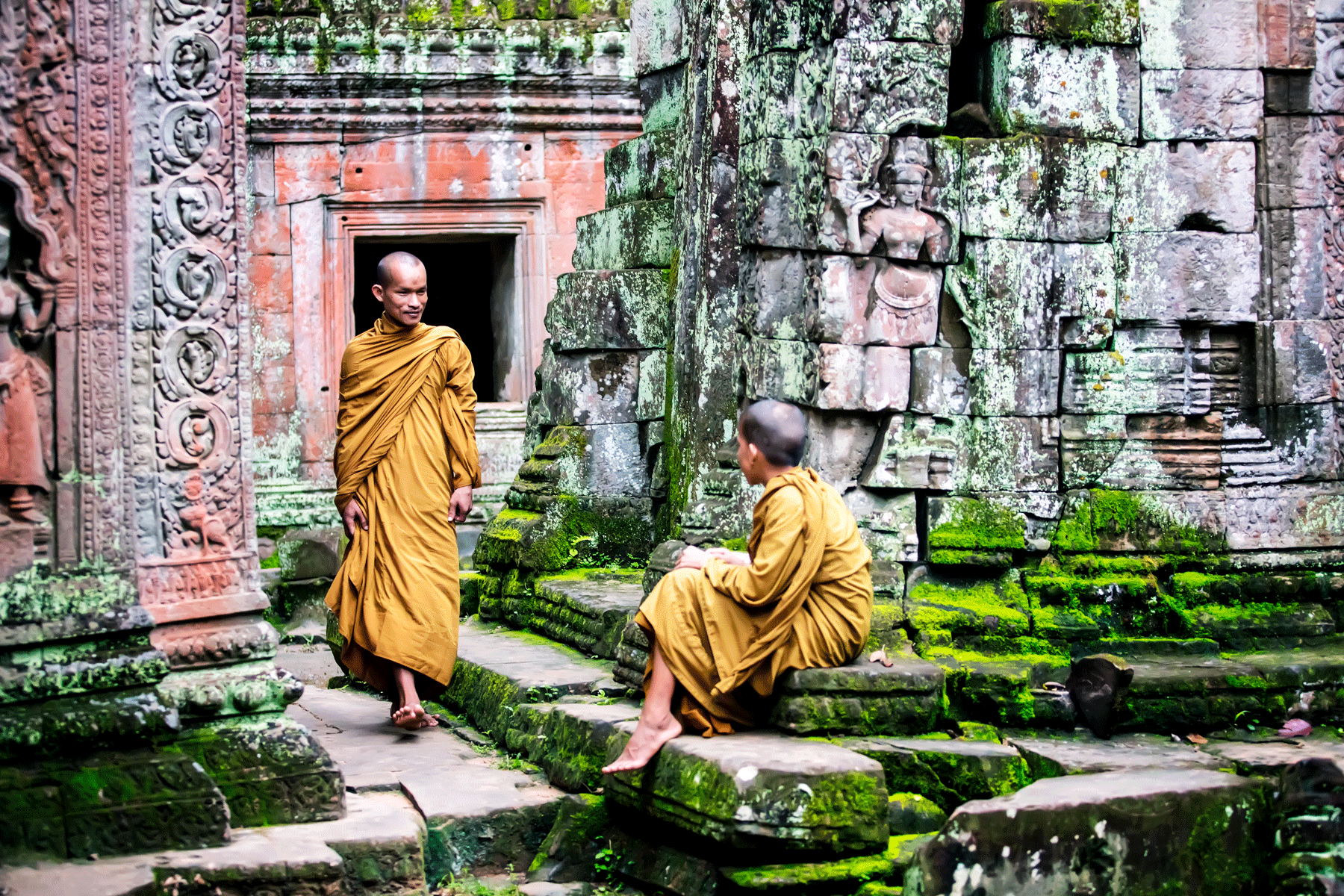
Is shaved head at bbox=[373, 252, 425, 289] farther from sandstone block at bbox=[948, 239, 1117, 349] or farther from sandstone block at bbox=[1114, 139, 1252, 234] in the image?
sandstone block at bbox=[1114, 139, 1252, 234]

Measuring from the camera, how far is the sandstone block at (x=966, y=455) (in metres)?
6.15

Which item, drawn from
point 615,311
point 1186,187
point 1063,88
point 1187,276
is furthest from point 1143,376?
point 615,311

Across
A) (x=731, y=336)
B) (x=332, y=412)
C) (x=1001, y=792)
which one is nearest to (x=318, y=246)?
(x=332, y=412)

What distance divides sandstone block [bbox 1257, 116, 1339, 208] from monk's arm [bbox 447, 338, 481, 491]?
344cm

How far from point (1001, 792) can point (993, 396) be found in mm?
1775

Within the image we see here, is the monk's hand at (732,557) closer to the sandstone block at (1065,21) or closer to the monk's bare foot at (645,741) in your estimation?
the monk's bare foot at (645,741)

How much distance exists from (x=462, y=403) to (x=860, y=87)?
2.15 metres

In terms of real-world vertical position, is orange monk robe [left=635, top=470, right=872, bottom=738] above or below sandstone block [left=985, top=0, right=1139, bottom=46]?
below

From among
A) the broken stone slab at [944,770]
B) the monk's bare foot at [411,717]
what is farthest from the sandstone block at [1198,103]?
the monk's bare foot at [411,717]

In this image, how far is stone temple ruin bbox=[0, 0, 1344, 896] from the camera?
4.59m

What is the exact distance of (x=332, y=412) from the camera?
11.7 m

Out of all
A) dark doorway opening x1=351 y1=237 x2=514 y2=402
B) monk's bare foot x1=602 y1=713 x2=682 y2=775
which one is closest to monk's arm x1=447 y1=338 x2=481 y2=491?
monk's bare foot x1=602 y1=713 x2=682 y2=775

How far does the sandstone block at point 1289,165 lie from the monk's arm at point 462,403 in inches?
135

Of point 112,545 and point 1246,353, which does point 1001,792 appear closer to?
point 1246,353
